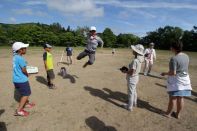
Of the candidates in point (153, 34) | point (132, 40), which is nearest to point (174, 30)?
point (153, 34)

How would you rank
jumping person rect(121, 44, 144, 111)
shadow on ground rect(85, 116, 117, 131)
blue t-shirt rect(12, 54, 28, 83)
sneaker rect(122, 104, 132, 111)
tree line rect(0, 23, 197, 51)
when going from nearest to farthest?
shadow on ground rect(85, 116, 117, 131)
blue t-shirt rect(12, 54, 28, 83)
jumping person rect(121, 44, 144, 111)
sneaker rect(122, 104, 132, 111)
tree line rect(0, 23, 197, 51)

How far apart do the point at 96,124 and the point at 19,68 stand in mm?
2589

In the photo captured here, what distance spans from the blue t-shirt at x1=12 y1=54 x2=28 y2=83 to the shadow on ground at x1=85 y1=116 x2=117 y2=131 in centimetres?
213

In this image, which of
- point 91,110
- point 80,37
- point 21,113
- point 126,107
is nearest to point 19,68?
point 21,113

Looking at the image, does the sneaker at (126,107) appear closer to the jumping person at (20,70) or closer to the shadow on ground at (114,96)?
the shadow on ground at (114,96)

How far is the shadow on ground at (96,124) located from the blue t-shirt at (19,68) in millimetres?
2126

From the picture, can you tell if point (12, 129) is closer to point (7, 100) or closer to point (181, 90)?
point (7, 100)

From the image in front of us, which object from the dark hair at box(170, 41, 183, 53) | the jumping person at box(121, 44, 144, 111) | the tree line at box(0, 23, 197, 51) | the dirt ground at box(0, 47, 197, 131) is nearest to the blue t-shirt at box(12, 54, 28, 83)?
the dirt ground at box(0, 47, 197, 131)

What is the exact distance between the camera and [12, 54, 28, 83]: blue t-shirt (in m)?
7.11

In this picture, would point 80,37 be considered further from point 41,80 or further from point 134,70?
point 134,70

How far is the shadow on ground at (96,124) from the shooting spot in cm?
660

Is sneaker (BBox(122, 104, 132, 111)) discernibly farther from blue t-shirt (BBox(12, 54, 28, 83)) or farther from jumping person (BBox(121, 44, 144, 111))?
blue t-shirt (BBox(12, 54, 28, 83))

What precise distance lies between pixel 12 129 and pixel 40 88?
4.38 meters

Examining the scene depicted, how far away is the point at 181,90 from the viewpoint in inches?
275
